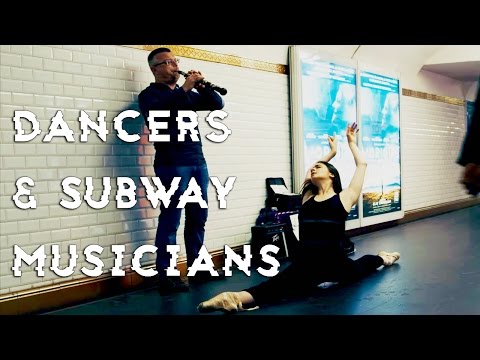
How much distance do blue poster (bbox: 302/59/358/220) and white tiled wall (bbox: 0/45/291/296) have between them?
43.2 inches

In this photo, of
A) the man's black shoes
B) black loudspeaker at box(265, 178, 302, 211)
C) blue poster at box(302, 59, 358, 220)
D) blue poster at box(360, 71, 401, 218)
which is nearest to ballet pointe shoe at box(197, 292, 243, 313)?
the man's black shoes

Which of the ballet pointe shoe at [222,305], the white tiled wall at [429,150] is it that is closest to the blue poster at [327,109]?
the white tiled wall at [429,150]

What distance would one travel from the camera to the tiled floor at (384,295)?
3.28 meters

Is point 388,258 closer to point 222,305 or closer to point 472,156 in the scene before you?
point 222,305

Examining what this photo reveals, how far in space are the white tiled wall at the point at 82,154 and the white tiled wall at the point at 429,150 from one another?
3.99m

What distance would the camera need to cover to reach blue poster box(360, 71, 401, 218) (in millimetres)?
7129

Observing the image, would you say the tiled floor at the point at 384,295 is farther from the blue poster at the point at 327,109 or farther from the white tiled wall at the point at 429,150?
the white tiled wall at the point at 429,150

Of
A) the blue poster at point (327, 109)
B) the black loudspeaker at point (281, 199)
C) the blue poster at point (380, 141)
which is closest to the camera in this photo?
the black loudspeaker at point (281, 199)

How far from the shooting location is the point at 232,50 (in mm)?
5219

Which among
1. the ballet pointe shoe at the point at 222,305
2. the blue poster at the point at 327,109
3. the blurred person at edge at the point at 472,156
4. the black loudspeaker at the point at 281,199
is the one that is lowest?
the ballet pointe shoe at the point at 222,305

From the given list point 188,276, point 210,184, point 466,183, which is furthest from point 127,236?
point 466,183

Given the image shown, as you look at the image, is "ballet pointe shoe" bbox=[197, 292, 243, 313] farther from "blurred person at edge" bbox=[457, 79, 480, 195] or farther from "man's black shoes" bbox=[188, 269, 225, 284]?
"blurred person at edge" bbox=[457, 79, 480, 195]

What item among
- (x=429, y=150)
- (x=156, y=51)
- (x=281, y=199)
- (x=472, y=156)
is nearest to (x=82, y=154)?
(x=156, y=51)
